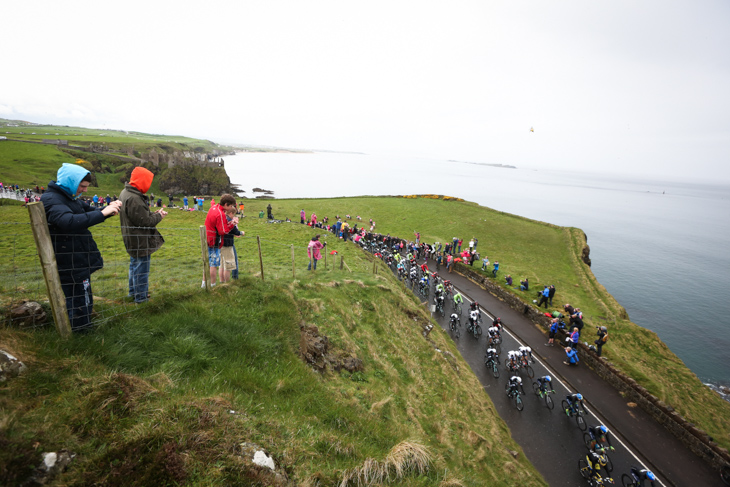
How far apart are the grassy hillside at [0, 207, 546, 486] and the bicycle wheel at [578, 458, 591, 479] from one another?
2177 mm

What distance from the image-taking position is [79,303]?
4891mm

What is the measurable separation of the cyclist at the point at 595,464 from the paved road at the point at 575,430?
0.59m

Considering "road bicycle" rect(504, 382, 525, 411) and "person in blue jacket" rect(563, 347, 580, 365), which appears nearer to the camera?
"road bicycle" rect(504, 382, 525, 411)

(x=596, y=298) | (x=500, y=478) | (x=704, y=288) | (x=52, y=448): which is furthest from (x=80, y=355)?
(x=704, y=288)

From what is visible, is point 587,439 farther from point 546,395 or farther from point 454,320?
point 454,320

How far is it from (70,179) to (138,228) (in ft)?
4.82

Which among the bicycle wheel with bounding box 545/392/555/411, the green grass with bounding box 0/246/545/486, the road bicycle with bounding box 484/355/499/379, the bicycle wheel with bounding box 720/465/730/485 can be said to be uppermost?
the green grass with bounding box 0/246/545/486

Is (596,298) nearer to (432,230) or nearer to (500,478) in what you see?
(432,230)

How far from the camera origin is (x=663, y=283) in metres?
45.7

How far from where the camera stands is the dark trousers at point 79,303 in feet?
15.5

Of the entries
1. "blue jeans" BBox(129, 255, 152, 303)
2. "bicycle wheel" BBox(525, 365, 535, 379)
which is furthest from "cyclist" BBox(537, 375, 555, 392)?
"blue jeans" BBox(129, 255, 152, 303)

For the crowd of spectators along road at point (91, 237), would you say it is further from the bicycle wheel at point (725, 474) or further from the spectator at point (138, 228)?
the bicycle wheel at point (725, 474)

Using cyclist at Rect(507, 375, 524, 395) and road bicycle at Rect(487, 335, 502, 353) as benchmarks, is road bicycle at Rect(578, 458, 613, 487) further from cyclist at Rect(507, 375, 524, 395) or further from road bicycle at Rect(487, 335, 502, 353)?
road bicycle at Rect(487, 335, 502, 353)

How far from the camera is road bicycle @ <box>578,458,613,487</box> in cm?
1042
